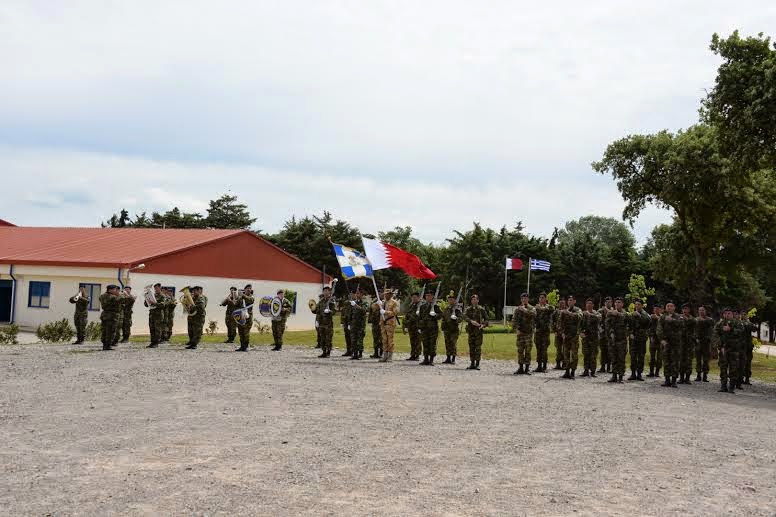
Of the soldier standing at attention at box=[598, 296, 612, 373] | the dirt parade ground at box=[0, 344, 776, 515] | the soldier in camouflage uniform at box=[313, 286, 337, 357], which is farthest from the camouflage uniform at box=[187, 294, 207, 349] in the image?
the soldier standing at attention at box=[598, 296, 612, 373]

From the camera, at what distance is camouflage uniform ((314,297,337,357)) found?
21.9 m

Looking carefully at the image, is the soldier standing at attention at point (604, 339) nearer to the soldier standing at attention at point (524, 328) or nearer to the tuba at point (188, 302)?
the soldier standing at attention at point (524, 328)

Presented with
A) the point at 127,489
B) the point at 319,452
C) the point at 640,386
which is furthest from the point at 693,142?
the point at 127,489

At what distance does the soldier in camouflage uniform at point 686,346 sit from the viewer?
18.9m

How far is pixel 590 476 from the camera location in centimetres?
805

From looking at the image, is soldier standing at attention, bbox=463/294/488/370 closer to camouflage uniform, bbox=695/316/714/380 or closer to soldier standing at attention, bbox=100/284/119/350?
camouflage uniform, bbox=695/316/714/380

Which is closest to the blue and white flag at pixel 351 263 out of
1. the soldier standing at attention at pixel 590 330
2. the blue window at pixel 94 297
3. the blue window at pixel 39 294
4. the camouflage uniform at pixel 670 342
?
the soldier standing at attention at pixel 590 330

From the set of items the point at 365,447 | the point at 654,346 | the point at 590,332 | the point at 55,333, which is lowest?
the point at 365,447

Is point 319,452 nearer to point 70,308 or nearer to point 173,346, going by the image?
point 173,346

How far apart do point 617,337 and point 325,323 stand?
822 cm

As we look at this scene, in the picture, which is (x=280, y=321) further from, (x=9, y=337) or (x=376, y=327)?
(x=9, y=337)

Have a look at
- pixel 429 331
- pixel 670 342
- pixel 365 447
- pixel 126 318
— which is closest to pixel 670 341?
pixel 670 342

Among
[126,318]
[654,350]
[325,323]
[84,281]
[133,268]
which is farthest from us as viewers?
[84,281]

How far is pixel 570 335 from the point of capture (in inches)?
739
